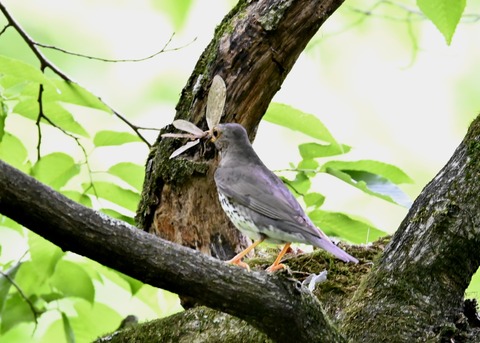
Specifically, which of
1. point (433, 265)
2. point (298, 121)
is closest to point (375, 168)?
point (298, 121)

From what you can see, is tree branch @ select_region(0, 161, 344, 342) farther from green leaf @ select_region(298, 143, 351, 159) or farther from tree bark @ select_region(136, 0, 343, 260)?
green leaf @ select_region(298, 143, 351, 159)

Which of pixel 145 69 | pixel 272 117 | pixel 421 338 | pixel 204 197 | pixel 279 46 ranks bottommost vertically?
pixel 421 338

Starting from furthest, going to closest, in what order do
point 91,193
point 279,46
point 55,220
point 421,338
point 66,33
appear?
1. point 66,33
2. point 91,193
3. point 279,46
4. point 421,338
5. point 55,220

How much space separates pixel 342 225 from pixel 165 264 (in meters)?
2.28

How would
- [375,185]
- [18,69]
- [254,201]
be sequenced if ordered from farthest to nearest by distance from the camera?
[375,185]
[254,201]
[18,69]

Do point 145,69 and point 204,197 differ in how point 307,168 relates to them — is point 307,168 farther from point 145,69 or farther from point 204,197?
point 145,69

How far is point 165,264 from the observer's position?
9.11 ft

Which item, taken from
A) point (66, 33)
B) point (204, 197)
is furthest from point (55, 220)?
point (66, 33)

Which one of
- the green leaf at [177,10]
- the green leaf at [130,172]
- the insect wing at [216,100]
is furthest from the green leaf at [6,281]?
the green leaf at [177,10]

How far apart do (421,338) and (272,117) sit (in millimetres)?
1529

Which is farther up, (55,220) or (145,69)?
(145,69)

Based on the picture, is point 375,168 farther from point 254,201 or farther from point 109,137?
point 109,137

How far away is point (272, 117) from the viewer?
15.0ft

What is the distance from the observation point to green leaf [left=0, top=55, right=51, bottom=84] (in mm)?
3898
